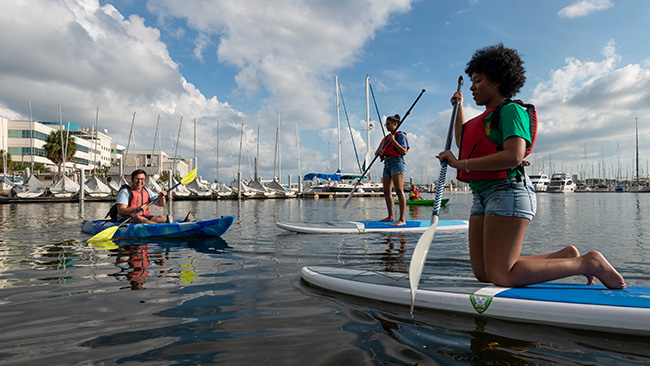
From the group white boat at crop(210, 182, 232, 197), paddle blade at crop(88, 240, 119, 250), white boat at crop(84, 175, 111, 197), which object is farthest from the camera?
white boat at crop(210, 182, 232, 197)

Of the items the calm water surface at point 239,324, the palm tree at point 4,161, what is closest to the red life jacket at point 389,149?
the calm water surface at point 239,324

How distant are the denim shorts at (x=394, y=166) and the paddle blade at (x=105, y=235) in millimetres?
6438

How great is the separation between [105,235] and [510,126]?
26.6ft

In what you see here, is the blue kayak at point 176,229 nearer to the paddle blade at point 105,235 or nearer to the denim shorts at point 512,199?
the paddle blade at point 105,235

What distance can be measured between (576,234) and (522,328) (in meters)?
8.11

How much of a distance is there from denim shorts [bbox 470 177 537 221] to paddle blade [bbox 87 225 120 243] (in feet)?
25.6

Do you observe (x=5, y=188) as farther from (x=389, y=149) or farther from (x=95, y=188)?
(x=389, y=149)

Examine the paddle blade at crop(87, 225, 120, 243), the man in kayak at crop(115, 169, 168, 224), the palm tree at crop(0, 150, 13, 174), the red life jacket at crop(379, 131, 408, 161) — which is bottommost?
the paddle blade at crop(87, 225, 120, 243)

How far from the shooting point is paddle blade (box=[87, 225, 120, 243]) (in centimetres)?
754

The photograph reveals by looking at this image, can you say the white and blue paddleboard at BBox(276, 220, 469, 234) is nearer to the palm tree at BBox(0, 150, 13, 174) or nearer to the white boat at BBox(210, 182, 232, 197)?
the white boat at BBox(210, 182, 232, 197)

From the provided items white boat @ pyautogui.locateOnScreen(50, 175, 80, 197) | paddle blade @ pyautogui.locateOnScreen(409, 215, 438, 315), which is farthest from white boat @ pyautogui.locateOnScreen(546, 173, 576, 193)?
paddle blade @ pyautogui.locateOnScreen(409, 215, 438, 315)

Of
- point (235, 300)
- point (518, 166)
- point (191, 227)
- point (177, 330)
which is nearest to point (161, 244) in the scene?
point (191, 227)

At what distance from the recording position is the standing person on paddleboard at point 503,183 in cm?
276

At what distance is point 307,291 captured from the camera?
369 cm
